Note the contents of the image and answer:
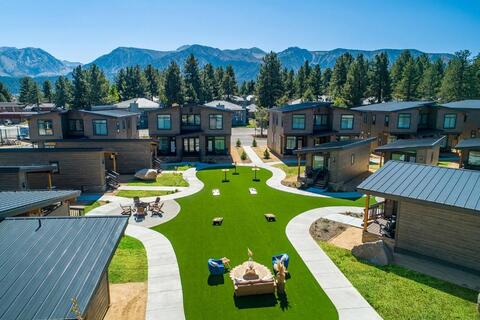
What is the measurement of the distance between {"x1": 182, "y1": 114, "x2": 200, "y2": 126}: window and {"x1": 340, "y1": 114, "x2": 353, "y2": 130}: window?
18762 millimetres

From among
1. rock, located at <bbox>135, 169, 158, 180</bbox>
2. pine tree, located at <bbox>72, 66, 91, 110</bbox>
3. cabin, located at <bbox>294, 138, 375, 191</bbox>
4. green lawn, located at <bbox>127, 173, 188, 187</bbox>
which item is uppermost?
pine tree, located at <bbox>72, 66, 91, 110</bbox>

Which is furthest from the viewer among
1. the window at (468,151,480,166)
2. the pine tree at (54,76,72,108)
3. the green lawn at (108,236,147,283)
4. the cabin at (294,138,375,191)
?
the pine tree at (54,76,72,108)

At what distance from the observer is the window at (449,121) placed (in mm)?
46344

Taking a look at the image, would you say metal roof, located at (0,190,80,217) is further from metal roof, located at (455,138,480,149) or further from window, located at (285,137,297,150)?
metal roof, located at (455,138,480,149)

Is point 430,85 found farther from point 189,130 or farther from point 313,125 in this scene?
point 189,130

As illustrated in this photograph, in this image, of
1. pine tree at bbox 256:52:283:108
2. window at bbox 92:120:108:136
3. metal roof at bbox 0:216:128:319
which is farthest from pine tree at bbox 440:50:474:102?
metal roof at bbox 0:216:128:319

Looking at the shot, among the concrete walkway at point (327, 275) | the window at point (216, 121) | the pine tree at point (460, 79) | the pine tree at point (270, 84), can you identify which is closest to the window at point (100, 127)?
the window at point (216, 121)

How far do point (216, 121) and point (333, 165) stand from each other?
58.2 feet

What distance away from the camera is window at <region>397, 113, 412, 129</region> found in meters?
45.7

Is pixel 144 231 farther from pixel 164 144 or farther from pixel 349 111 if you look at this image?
Answer: pixel 349 111

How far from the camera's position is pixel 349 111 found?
44312 millimetres

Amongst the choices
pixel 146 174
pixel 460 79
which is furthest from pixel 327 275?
pixel 460 79

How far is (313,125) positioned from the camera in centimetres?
4434

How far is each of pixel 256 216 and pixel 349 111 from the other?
2714 centimetres
